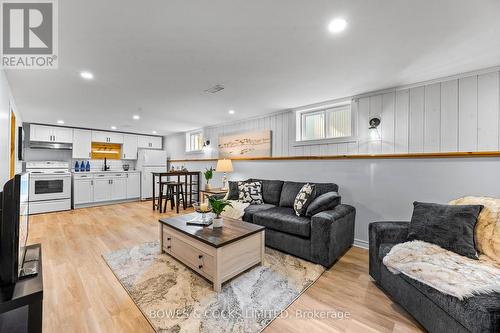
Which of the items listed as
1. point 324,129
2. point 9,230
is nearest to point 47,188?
point 9,230

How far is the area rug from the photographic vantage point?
154cm

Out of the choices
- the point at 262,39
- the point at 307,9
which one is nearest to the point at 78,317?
the point at 262,39

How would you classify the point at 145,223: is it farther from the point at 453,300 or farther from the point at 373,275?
the point at 453,300

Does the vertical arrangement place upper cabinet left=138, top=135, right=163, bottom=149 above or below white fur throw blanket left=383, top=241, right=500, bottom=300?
above

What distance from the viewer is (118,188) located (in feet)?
20.4

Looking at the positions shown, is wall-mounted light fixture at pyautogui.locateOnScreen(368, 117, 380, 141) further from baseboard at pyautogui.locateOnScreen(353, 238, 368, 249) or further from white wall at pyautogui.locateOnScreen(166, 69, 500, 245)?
baseboard at pyautogui.locateOnScreen(353, 238, 368, 249)

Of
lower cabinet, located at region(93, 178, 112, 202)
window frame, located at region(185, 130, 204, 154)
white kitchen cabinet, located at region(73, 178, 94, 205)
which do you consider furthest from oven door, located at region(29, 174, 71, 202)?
window frame, located at region(185, 130, 204, 154)

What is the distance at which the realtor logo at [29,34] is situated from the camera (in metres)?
1.45

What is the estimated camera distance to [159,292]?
1.88 m

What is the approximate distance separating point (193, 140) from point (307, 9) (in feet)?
18.3

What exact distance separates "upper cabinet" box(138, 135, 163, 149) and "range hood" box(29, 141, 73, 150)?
1.86 m

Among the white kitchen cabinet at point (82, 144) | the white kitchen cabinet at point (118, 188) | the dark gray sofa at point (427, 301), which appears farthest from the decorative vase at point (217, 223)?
the white kitchen cabinet at point (82, 144)

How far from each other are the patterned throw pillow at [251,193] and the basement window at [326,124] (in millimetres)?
1164

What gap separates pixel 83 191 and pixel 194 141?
10.5ft
